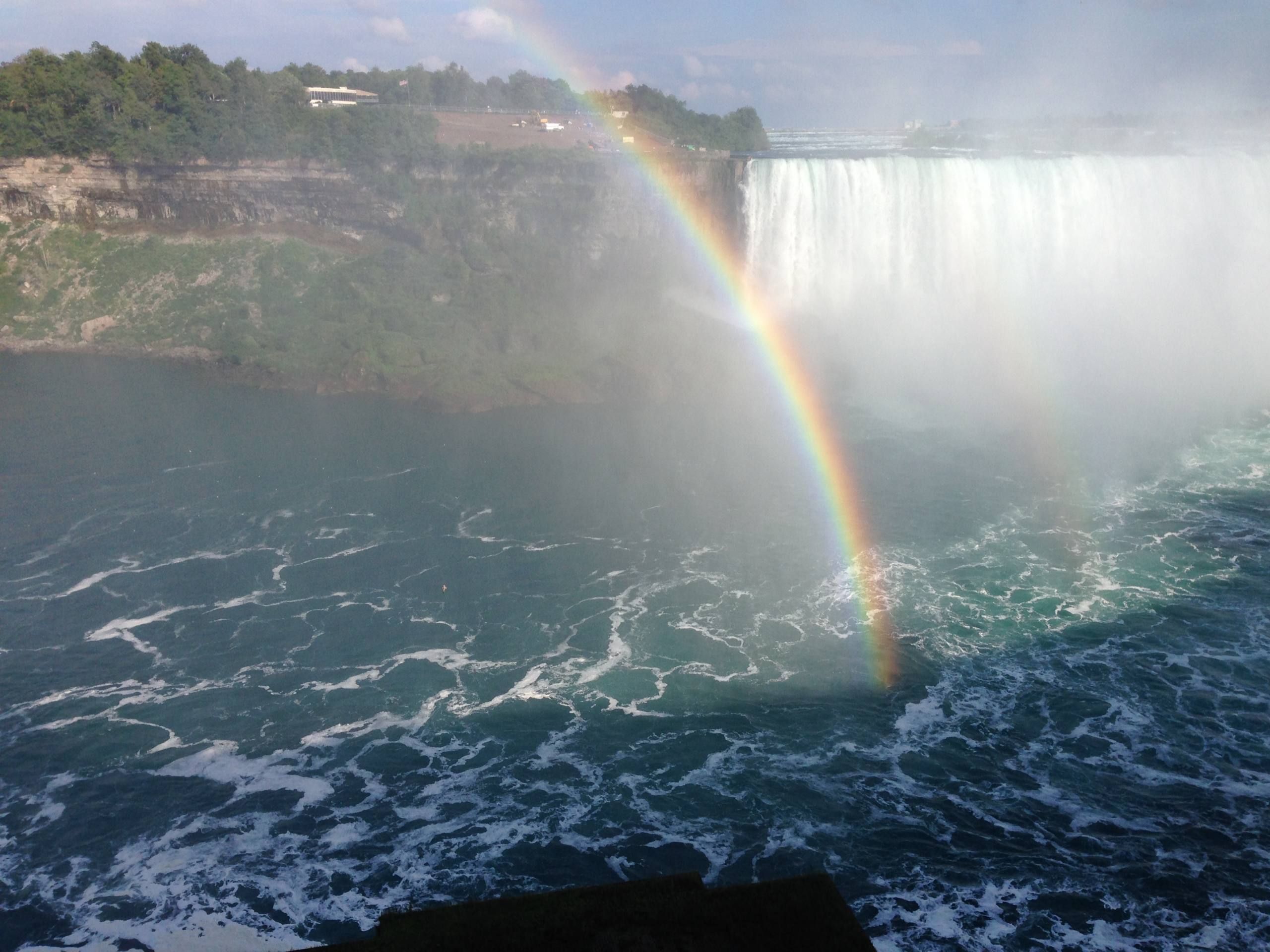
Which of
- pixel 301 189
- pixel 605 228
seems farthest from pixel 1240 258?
pixel 301 189

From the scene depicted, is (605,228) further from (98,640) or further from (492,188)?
(98,640)

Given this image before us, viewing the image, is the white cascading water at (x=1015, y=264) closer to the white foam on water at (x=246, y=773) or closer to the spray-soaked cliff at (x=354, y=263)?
the spray-soaked cliff at (x=354, y=263)

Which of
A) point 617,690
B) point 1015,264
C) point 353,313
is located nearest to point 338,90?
point 353,313

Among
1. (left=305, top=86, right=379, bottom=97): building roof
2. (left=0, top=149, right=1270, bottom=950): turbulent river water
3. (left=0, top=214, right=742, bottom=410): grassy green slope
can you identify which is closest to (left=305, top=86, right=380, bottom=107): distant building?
(left=305, top=86, right=379, bottom=97): building roof

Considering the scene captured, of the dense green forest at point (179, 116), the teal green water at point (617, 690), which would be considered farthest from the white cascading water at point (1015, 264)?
the dense green forest at point (179, 116)

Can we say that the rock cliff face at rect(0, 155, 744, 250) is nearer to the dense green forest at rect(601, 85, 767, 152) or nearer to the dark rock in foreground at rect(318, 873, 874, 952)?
the dense green forest at rect(601, 85, 767, 152)
